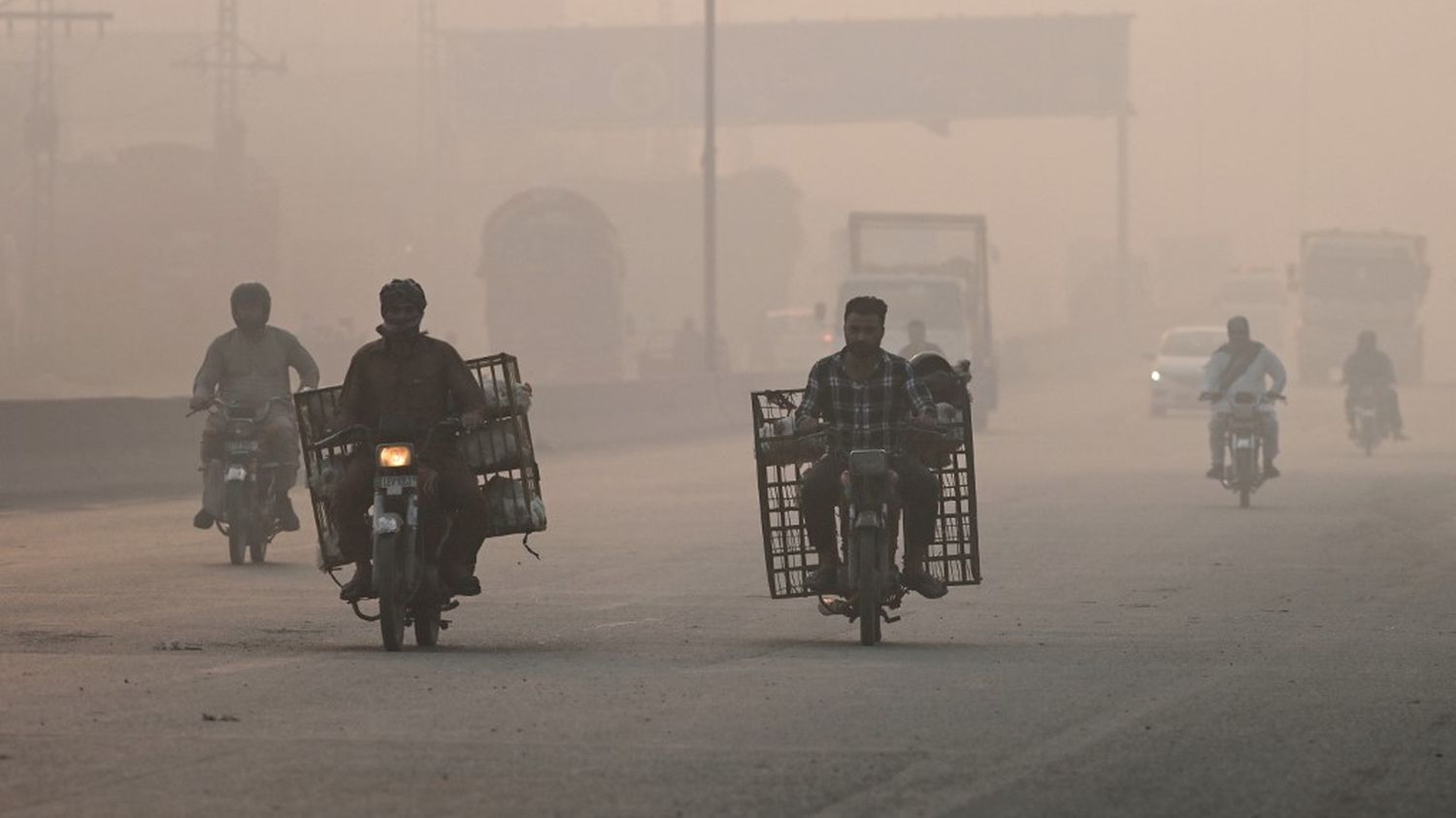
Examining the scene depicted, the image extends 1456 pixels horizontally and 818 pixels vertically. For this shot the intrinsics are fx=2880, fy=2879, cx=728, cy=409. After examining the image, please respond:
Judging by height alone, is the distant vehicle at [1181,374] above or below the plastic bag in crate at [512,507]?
above

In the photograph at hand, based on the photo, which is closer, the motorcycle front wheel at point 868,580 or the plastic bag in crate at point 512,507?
the motorcycle front wheel at point 868,580

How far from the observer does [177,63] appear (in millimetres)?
75125

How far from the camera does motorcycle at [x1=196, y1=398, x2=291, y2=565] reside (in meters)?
18.5

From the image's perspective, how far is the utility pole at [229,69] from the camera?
78.1m

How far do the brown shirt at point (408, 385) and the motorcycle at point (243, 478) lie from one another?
6.36 metres

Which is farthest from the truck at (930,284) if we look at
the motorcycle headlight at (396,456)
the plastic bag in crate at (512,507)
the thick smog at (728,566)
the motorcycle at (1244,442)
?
the motorcycle headlight at (396,456)

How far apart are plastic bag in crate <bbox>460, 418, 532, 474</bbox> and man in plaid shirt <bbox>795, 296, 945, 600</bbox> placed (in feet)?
4.13

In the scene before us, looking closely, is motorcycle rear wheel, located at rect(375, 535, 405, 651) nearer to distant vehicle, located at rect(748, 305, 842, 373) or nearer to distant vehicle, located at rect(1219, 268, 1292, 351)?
distant vehicle, located at rect(748, 305, 842, 373)

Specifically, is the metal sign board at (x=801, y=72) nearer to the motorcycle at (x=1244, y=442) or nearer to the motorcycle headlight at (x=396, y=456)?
the motorcycle at (x=1244, y=442)

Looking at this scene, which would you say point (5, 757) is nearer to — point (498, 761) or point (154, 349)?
point (498, 761)

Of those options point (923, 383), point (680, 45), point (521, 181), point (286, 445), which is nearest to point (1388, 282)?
point (680, 45)

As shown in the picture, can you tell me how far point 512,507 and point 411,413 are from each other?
68 centimetres

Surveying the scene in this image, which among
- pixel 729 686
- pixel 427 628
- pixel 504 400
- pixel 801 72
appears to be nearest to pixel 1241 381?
pixel 504 400

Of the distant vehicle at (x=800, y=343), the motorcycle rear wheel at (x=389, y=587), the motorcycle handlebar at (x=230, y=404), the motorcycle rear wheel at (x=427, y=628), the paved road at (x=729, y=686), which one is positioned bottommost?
the paved road at (x=729, y=686)
